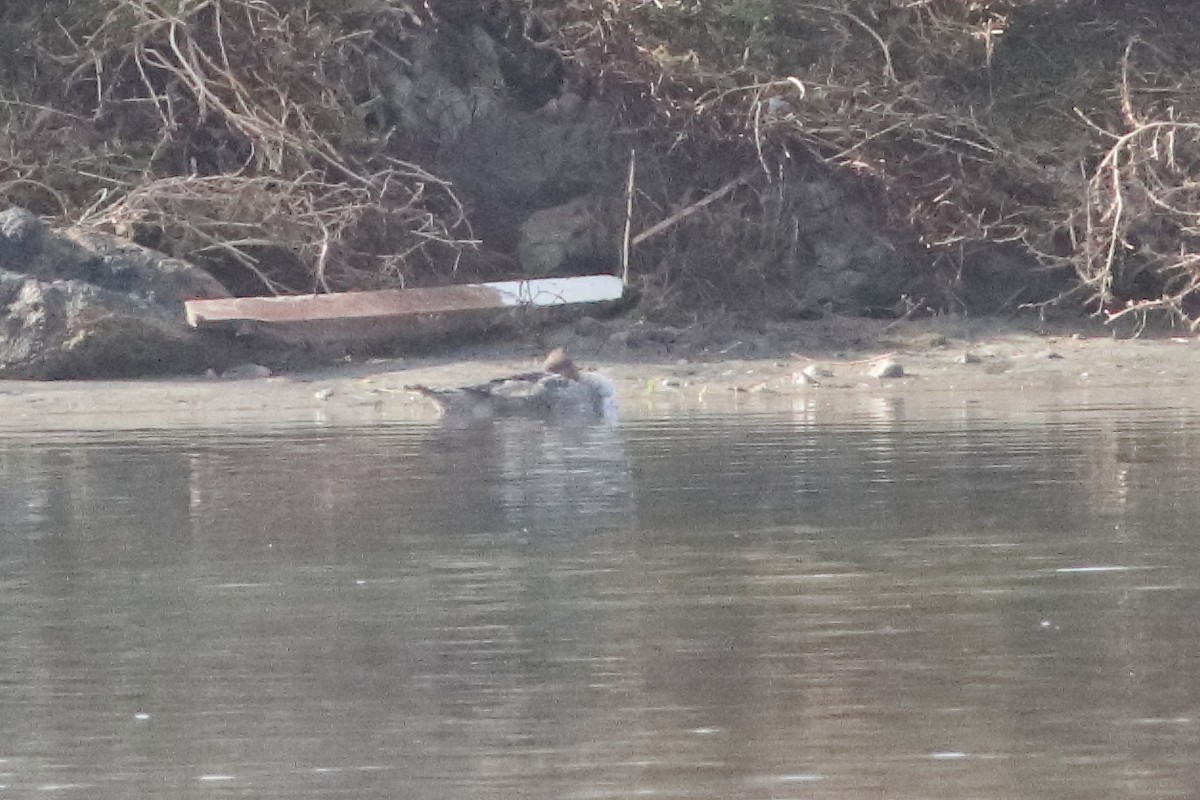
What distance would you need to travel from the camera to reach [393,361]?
12.0 metres

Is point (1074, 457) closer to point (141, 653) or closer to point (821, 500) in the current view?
point (821, 500)

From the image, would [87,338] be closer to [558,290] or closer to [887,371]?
[558,290]

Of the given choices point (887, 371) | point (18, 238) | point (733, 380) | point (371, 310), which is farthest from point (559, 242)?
point (18, 238)

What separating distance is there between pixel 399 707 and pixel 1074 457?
4.28 metres

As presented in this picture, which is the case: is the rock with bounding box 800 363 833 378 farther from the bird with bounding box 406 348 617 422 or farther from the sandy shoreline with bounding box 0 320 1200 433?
the bird with bounding box 406 348 617 422

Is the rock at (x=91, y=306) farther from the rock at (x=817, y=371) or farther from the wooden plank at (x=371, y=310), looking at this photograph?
the rock at (x=817, y=371)

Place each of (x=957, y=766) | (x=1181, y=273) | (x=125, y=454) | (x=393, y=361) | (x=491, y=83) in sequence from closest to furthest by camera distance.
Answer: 1. (x=957, y=766)
2. (x=125, y=454)
3. (x=393, y=361)
4. (x=1181, y=273)
5. (x=491, y=83)

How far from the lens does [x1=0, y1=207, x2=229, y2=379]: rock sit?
11.7 metres

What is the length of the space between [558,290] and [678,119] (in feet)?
5.06

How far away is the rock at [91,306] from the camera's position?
38.5ft

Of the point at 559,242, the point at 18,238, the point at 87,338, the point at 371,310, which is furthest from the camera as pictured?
the point at 559,242

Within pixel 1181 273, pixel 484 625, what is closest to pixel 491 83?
pixel 1181 273

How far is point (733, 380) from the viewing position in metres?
11.5

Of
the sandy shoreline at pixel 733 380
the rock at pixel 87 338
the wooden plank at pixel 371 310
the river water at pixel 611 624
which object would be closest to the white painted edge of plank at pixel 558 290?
the wooden plank at pixel 371 310
